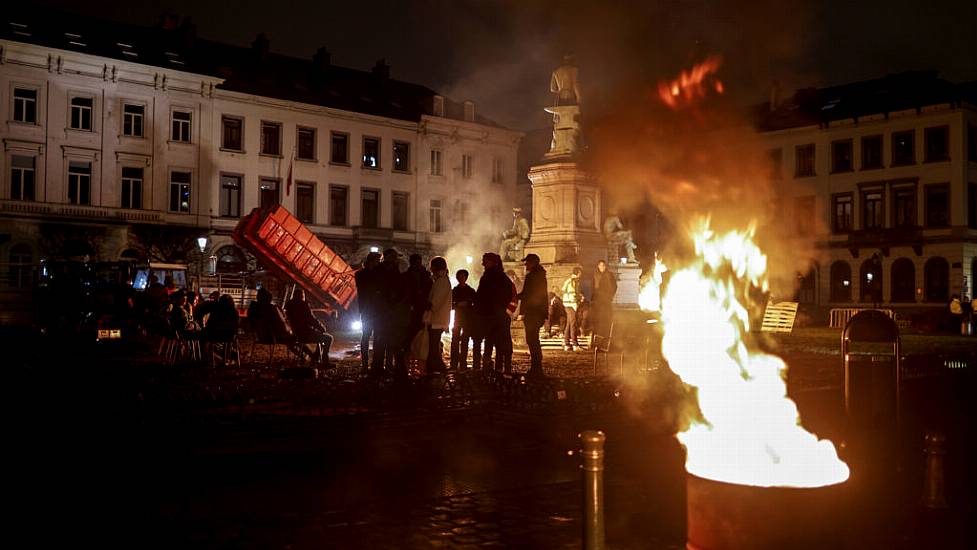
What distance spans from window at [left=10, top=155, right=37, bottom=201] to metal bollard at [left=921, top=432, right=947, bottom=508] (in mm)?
41445

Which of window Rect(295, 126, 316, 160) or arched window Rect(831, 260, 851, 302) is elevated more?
window Rect(295, 126, 316, 160)

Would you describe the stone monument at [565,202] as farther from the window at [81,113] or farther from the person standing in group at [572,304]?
the window at [81,113]

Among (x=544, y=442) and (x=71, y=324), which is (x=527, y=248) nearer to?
(x=71, y=324)

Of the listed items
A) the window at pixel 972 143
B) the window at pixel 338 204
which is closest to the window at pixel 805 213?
the window at pixel 972 143

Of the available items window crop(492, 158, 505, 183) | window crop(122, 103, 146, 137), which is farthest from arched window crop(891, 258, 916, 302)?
window crop(122, 103, 146, 137)

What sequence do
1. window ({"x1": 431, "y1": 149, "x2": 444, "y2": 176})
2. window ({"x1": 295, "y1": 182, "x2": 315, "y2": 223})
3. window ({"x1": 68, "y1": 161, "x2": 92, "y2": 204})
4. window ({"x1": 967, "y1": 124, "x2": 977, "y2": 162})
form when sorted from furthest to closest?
window ({"x1": 431, "y1": 149, "x2": 444, "y2": 176})
window ({"x1": 967, "y1": 124, "x2": 977, "y2": 162})
window ({"x1": 295, "y1": 182, "x2": 315, "y2": 223})
window ({"x1": 68, "y1": 161, "x2": 92, "y2": 204})

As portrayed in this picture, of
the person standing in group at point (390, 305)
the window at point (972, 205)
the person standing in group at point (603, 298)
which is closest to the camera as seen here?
the person standing in group at point (390, 305)

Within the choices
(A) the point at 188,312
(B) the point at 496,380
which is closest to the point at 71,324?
(A) the point at 188,312

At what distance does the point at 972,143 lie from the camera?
165 ft

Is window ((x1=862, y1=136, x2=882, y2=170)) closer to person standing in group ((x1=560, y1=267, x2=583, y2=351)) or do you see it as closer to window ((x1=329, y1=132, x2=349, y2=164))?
window ((x1=329, y1=132, x2=349, y2=164))

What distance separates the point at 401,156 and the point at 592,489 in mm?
50254

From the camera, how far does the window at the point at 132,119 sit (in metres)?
43.0

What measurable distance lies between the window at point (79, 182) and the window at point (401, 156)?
17.4m

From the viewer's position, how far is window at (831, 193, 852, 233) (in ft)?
181
